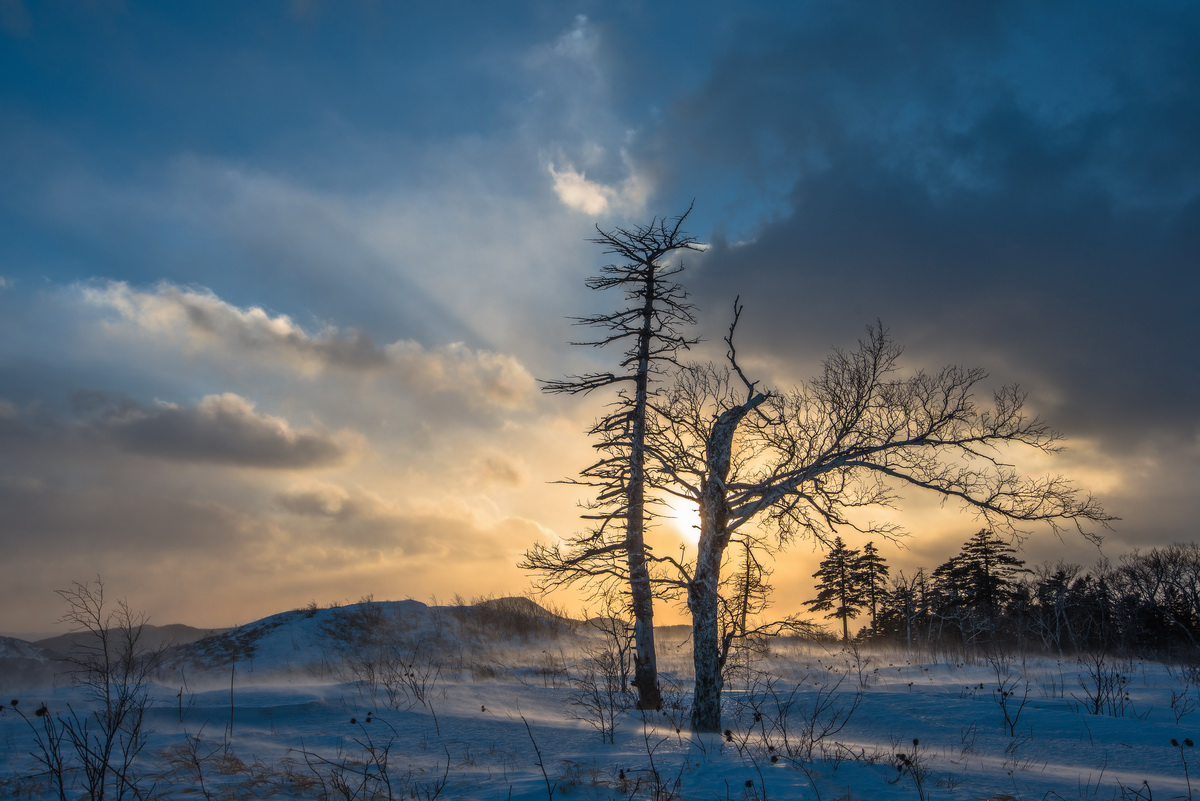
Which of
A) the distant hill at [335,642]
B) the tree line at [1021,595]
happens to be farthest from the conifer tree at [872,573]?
the distant hill at [335,642]

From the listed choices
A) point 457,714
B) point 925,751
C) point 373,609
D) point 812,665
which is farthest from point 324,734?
point 373,609

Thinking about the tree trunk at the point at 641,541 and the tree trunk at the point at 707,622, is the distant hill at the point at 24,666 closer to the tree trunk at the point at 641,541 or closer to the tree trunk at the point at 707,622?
the tree trunk at the point at 641,541

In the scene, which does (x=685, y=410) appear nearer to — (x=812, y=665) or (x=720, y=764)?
(x=720, y=764)

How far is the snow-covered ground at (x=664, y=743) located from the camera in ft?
19.0

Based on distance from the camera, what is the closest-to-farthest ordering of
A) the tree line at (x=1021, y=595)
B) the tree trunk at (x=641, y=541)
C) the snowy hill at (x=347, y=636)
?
the tree trunk at (x=641, y=541) → the snowy hill at (x=347, y=636) → the tree line at (x=1021, y=595)

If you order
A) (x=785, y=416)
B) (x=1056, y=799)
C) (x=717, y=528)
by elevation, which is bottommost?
(x=1056, y=799)

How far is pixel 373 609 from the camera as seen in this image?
26.1 meters

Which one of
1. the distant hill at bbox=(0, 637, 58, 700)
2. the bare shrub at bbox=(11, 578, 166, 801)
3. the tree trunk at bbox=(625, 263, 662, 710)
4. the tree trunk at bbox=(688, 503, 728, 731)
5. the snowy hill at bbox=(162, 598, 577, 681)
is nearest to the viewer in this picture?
the bare shrub at bbox=(11, 578, 166, 801)

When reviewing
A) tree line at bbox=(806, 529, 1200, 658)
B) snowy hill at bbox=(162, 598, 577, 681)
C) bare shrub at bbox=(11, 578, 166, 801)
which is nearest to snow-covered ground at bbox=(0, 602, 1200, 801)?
bare shrub at bbox=(11, 578, 166, 801)

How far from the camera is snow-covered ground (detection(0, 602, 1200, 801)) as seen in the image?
19.0ft

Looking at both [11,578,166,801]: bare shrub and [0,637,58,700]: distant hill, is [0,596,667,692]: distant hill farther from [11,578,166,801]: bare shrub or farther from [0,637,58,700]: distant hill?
[11,578,166,801]: bare shrub

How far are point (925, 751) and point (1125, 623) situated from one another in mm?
46204

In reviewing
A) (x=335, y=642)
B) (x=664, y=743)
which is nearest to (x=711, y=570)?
(x=664, y=743)

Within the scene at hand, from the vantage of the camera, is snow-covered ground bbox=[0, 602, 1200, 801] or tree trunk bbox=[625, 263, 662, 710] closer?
snow-covered ground bbox=[0, 602, 1200, 801]
